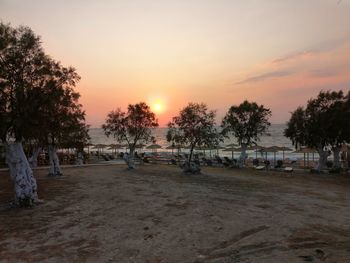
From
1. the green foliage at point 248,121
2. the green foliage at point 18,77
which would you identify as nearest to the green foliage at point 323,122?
the green foliage at point 248,121

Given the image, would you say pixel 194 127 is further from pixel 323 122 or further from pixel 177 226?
pixel 177 226

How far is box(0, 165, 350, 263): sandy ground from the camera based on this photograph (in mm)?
9625

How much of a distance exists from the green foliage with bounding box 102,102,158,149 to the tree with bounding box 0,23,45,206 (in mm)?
20138

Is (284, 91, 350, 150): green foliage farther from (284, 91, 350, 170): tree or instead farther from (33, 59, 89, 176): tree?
(33, 59, 89, 176): tree

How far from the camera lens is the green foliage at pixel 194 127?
32719mm

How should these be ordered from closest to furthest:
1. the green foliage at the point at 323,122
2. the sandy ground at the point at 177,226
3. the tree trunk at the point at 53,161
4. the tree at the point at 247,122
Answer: the sandy ground at the point at 177,226 < the tree trunk at the point at 53,161 < the green foliage at the point at 323,122 < the tree at the point at 247,122

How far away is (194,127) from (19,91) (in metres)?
18.9

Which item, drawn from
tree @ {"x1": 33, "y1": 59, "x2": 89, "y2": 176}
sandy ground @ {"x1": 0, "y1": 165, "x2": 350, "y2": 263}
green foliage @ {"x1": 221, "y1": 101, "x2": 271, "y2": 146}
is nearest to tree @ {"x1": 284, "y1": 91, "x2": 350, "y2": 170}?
green foliage @ {"x1": 221, "y1": 101, "x2": 271, "y2": 146}

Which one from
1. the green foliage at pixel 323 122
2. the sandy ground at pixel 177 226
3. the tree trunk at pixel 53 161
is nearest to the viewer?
the sandy ground at pixel 177 226

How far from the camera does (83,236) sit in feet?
37.8

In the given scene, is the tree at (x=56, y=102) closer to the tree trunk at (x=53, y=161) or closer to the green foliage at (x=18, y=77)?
the green foliage at (x=18, y=77)

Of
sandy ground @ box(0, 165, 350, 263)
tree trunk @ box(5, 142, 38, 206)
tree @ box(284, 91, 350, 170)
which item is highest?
tree @ box(284, 91, 350, 170)

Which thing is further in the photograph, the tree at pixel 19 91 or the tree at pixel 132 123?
the tree at pixel 132 123

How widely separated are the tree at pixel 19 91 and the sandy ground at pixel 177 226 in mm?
1523
